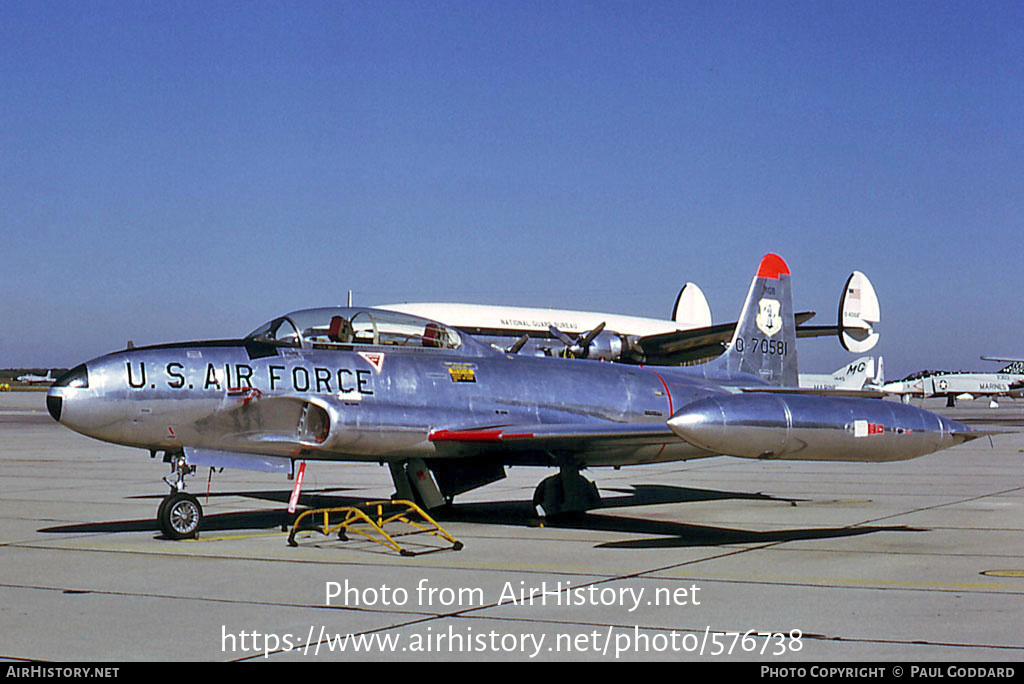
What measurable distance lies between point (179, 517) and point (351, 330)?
2736 millimetres

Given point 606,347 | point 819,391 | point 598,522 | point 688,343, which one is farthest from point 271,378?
point 688,343

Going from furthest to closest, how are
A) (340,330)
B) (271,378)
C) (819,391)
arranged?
(819,391) → (340,330) → (271,378)

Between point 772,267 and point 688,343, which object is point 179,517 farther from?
point 688,343

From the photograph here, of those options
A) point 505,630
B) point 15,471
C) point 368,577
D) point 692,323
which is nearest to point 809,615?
point 505,630

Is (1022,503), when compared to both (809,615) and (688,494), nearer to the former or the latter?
(688,494)

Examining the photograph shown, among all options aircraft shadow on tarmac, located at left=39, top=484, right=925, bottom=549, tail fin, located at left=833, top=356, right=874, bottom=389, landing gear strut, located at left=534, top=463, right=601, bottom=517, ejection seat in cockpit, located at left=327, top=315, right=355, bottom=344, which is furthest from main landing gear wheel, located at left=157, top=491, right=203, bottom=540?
tail fin, located at left=833, top=356, right=874, bottom=389

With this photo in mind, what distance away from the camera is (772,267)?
55.1ft

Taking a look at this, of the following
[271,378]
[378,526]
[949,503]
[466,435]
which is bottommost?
[949,503]

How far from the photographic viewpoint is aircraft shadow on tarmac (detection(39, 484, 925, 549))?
1099cm

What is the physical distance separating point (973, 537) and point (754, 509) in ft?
11.6

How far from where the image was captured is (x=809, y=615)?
22.7 feet

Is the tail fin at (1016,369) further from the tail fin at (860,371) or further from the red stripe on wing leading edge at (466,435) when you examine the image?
the red stripe on wing leading edge at (466,435)

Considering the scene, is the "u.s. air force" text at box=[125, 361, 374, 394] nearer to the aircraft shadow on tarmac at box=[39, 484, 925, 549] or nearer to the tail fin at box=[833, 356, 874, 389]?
the aircraft shadow on tarmac at box=[39, 484, 925, 549]

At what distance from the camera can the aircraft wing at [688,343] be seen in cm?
4359
